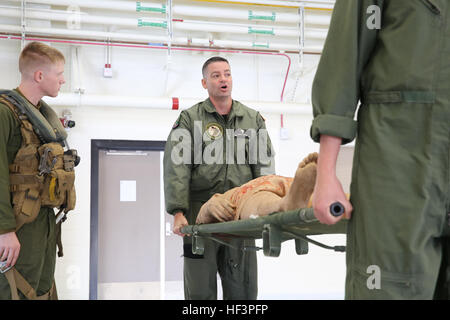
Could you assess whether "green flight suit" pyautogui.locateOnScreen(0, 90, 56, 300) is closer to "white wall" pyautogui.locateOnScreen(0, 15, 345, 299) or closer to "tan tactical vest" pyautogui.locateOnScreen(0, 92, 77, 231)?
"tan tactical vest" pyautogui.locateOnScreen(0, 92, 77, 231)

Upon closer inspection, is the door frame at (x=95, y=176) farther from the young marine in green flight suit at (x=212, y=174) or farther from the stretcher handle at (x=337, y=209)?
the stretcher handle at (x=337, y=209)

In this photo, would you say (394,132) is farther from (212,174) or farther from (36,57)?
(36,57)

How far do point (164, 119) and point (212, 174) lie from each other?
2125 millimetres

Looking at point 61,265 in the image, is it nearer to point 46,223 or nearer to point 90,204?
point 90,204

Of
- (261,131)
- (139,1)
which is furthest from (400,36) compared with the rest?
(139,1)

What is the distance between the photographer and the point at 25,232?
2.30 m

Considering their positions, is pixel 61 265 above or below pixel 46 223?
below

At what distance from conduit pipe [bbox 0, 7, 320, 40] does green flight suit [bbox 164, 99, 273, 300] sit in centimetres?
189

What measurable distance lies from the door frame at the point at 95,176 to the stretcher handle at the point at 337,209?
370 centimetres

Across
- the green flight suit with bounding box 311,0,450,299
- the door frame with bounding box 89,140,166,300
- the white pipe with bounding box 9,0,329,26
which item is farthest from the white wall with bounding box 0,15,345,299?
the green flight suit with bounding box 311,0,450,299

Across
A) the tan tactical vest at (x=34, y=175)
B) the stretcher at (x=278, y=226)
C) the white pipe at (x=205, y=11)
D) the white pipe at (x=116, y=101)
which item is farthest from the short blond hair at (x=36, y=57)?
the white pipe at (x=205, y=11)
